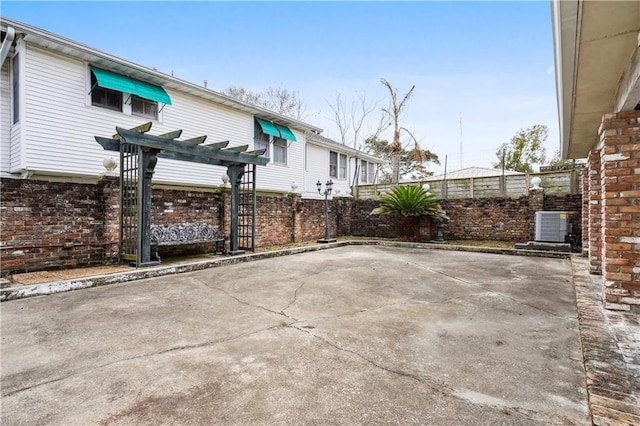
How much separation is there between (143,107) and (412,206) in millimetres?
7997

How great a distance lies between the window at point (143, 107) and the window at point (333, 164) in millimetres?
8002

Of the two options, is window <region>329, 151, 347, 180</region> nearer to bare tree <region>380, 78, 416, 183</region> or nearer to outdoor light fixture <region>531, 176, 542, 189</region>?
bare tree <region>380, 78, 416, 183</region>

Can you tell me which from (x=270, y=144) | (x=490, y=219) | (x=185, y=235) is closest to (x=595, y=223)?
(x=490, y=219)

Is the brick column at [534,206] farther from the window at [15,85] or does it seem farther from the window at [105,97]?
the window at [15,85]

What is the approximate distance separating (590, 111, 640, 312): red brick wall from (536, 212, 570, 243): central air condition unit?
5615 millimetres

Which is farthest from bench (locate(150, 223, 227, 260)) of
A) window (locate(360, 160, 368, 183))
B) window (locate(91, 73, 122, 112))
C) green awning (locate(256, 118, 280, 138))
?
window (locate(360, 160, 368, 183))

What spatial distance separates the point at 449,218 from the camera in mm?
10336

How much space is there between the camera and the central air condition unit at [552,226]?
7719mm

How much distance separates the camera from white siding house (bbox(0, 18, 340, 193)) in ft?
20.4

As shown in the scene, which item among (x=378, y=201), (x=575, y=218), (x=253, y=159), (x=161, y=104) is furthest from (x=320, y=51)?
(x=575, y=218)

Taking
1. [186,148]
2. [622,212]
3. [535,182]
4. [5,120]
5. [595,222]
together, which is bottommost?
[595,222]

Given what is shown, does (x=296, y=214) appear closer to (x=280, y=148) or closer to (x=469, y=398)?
(x=280, y=148)

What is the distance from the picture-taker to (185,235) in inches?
247

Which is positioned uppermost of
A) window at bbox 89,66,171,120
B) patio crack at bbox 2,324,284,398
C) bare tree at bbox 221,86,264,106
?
bare tree at bbox 221,86,264,106
